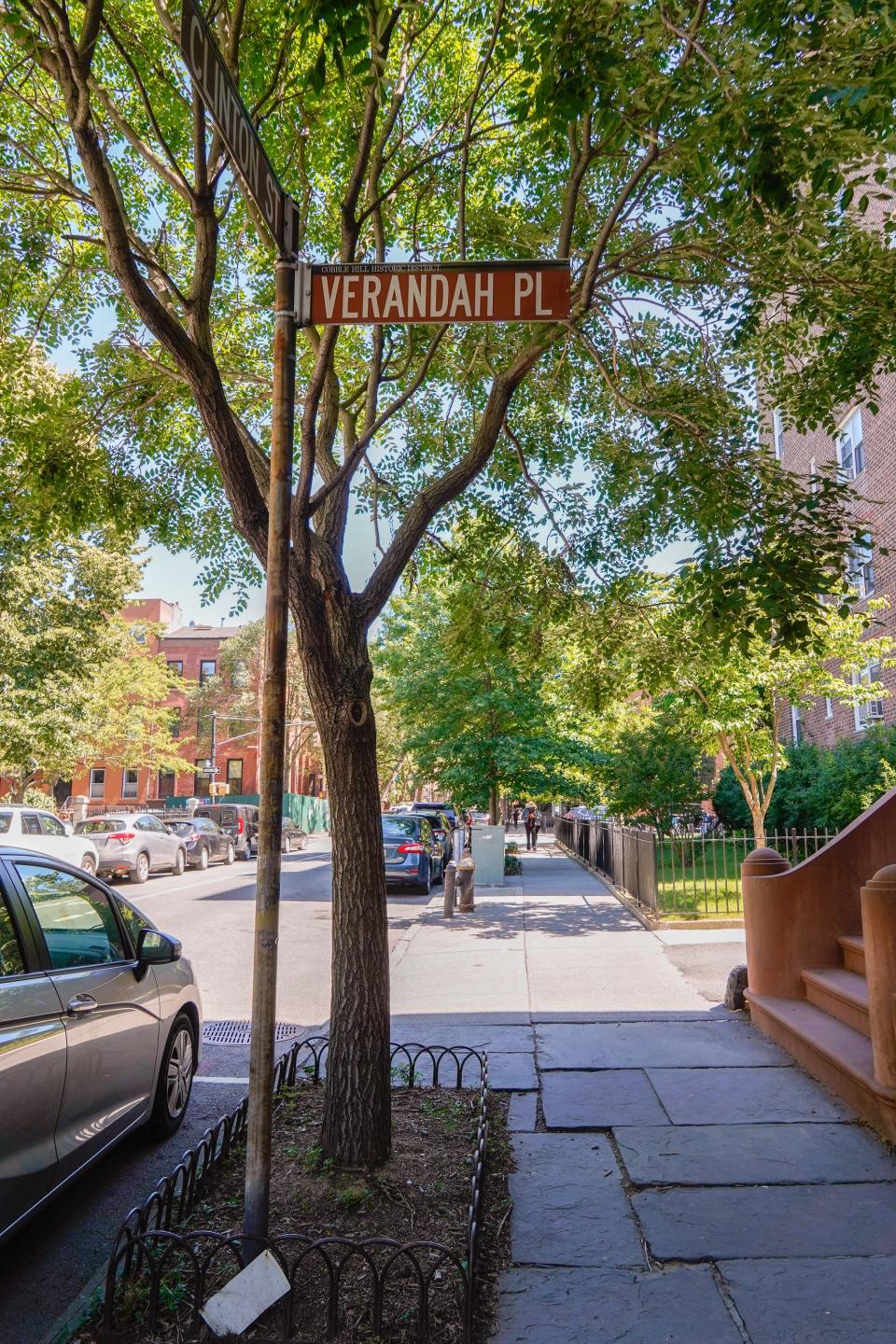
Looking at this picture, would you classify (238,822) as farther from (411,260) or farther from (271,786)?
(271,786)

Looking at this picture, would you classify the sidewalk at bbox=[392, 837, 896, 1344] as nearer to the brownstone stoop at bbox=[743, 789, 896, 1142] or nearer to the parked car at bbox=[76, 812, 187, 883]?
the brownstone stoop at bbox=[743, 789, 896, 1142]

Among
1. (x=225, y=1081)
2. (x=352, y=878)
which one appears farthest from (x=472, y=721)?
(x=352, y=878)

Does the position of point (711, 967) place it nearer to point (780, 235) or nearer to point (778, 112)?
point (780, 235)

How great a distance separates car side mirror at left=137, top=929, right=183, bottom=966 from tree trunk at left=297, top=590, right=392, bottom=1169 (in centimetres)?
107

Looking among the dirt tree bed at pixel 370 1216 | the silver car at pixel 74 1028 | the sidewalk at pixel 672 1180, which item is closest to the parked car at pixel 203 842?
the sidewalk at pixel 672 1180

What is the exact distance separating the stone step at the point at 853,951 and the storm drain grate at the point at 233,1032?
14.6 feet

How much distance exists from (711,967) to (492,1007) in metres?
2.79

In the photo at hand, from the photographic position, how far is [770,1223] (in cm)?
404

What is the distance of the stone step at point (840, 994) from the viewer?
19.4 ft

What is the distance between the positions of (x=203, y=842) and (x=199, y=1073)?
2184cm

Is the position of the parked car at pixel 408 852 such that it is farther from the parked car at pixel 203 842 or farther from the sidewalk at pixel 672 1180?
the sidewalk at pixel 672 1180

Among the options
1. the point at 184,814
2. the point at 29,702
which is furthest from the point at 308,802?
the point at 29,702

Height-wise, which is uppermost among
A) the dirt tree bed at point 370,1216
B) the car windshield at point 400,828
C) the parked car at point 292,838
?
the car windshield at point 400,828

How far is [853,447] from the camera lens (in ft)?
68.9
